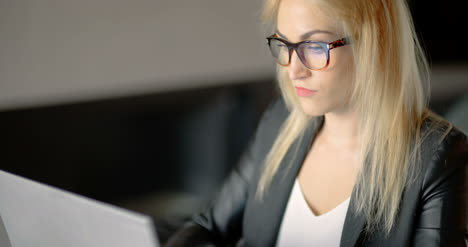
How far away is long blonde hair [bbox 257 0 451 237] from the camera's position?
967mm

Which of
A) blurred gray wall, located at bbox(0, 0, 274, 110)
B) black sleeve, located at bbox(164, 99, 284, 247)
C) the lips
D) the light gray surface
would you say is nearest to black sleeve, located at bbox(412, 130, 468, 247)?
the lips

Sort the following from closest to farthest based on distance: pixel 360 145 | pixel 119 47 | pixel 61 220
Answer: pixel 61 220, pixel 360 145, pixel 119 47

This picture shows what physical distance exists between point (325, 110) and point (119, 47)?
53.0 inches

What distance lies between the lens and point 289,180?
1215mm

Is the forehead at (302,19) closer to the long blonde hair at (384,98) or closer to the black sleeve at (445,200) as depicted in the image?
the long blonde hair at (384,98)

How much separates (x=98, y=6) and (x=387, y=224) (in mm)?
1519

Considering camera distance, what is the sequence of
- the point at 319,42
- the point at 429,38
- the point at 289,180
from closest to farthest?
the point at 319,42
the point at 289,180
the point at 429,38

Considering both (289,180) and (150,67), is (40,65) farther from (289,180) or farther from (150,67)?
(289,180)

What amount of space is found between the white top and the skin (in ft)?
0.07

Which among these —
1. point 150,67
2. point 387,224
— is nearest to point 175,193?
point 150,67

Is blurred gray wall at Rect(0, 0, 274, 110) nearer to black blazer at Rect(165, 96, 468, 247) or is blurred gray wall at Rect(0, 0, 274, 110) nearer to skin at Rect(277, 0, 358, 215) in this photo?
black blazer at Rect(165, 96, 468, 247)

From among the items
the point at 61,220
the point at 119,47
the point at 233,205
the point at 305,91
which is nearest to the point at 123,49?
the point at 119,47

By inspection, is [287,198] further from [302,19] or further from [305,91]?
[302,19]

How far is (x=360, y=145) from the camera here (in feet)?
3.72
